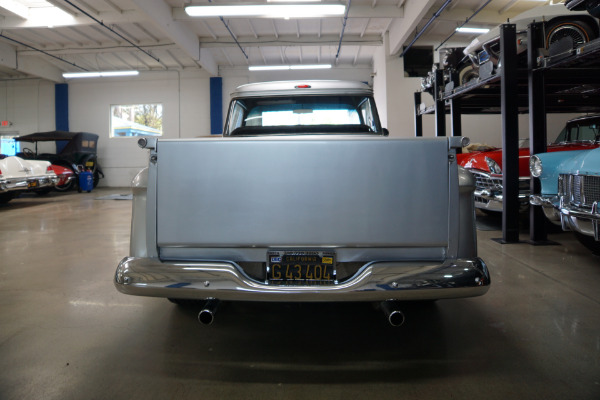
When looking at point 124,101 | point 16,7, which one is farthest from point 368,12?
point 124,101

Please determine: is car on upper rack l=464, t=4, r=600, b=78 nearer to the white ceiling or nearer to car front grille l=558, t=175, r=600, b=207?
car front grille l=558, t=175, r=600, b=207

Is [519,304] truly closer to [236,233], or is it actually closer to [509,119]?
[236,233]

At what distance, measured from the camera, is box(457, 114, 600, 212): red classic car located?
5.38m

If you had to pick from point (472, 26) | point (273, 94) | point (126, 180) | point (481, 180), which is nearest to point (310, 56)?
point (472, 26)

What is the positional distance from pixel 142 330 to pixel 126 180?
1638 cm

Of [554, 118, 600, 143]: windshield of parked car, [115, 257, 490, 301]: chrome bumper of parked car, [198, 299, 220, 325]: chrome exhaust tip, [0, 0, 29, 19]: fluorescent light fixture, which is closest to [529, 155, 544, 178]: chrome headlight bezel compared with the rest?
[554, 118, 600, 143]: windshield of parked car

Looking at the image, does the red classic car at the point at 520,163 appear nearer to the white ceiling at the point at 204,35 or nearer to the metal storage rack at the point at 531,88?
the metal storage rack at the point at 531,88

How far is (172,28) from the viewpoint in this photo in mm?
11344

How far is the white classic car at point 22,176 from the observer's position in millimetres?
8555

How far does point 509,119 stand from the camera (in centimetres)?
489

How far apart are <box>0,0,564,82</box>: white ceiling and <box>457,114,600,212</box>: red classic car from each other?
4.97m

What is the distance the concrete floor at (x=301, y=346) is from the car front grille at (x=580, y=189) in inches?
27.1

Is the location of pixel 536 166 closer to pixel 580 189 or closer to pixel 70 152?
pixel 580 189

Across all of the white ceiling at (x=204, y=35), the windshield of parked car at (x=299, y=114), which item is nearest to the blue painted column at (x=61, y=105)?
the white ceiling at (x=204, y=35)
